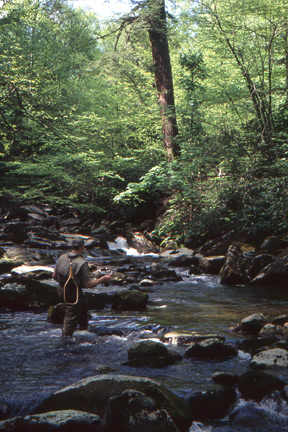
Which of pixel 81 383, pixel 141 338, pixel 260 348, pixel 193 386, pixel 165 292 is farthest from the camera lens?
pixel 165 292

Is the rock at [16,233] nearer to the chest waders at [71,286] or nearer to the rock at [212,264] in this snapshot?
the rock at [212,264]

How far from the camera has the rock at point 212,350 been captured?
538 cm

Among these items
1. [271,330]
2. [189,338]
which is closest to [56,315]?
[189,338]

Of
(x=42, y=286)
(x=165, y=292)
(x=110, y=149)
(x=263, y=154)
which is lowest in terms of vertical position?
(x=165, y=292)

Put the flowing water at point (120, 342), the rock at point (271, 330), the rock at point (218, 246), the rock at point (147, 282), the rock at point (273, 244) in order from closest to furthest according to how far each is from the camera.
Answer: the flowing water at point (120, 342) < the rock at point (271, 330) < the rock at point (147, 282) < the rock at point (273, 244) < the rock at point (218, 246)

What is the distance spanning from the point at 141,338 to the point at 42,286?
2.83m

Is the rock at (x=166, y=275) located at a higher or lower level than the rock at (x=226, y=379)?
lower

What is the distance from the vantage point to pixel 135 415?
3.42 m

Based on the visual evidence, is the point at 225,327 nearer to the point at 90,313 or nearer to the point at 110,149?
the point at 90,313

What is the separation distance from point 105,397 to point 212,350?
187cm

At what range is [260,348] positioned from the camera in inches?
219

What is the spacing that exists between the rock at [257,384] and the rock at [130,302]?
3.82 m

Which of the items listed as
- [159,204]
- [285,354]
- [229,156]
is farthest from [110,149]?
[285,354]

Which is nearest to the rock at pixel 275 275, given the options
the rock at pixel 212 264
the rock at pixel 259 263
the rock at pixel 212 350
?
the rock at pixel 259 263
